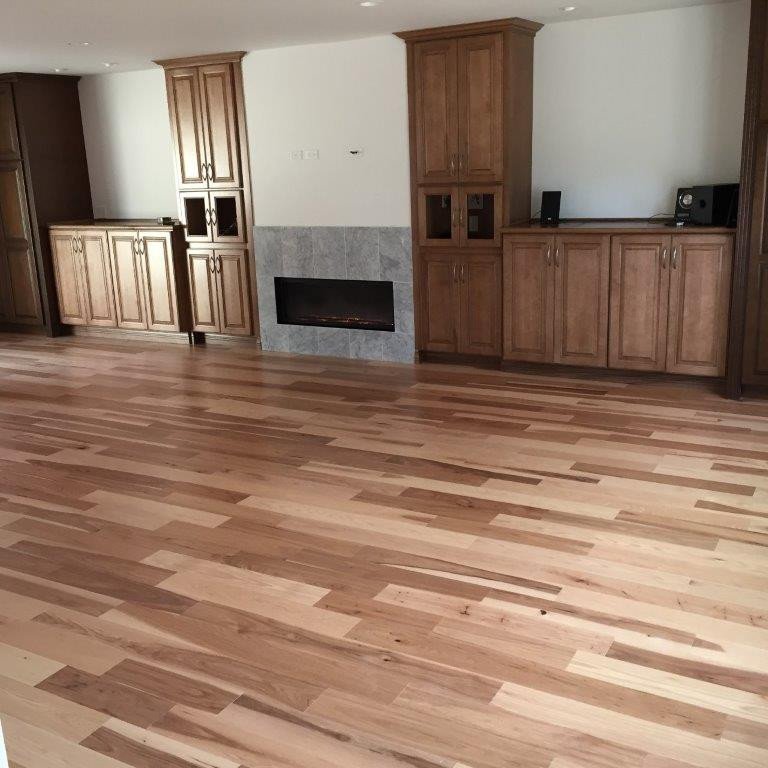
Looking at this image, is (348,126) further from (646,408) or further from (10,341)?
(10,341)

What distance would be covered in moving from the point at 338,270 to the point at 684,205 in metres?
2.65

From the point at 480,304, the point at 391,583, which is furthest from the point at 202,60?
the point at 391,583

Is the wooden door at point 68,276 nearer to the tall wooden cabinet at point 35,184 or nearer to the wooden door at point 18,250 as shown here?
the tall wooden cabinet at point 35,184

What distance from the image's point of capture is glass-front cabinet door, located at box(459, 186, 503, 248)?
6055mm

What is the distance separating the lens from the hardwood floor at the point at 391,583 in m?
2.29

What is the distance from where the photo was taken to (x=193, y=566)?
10.9 ft

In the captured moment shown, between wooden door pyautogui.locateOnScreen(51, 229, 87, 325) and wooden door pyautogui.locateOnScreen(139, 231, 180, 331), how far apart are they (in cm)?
82

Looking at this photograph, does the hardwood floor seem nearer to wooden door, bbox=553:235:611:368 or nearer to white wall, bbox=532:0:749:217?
wooden door, bbox=553:235:611:368

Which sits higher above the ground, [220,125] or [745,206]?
[220,125]

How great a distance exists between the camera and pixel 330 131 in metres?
6.66

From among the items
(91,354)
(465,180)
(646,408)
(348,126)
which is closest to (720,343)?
(646,408)

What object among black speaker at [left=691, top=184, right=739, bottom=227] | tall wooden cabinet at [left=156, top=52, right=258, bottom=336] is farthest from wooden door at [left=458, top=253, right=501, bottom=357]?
tall wooden cabinet at [left=156, top=52, right=258, bottom=336]

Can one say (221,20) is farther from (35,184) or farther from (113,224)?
(35,184)

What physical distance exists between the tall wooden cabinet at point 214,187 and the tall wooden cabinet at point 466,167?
5.28 ft
